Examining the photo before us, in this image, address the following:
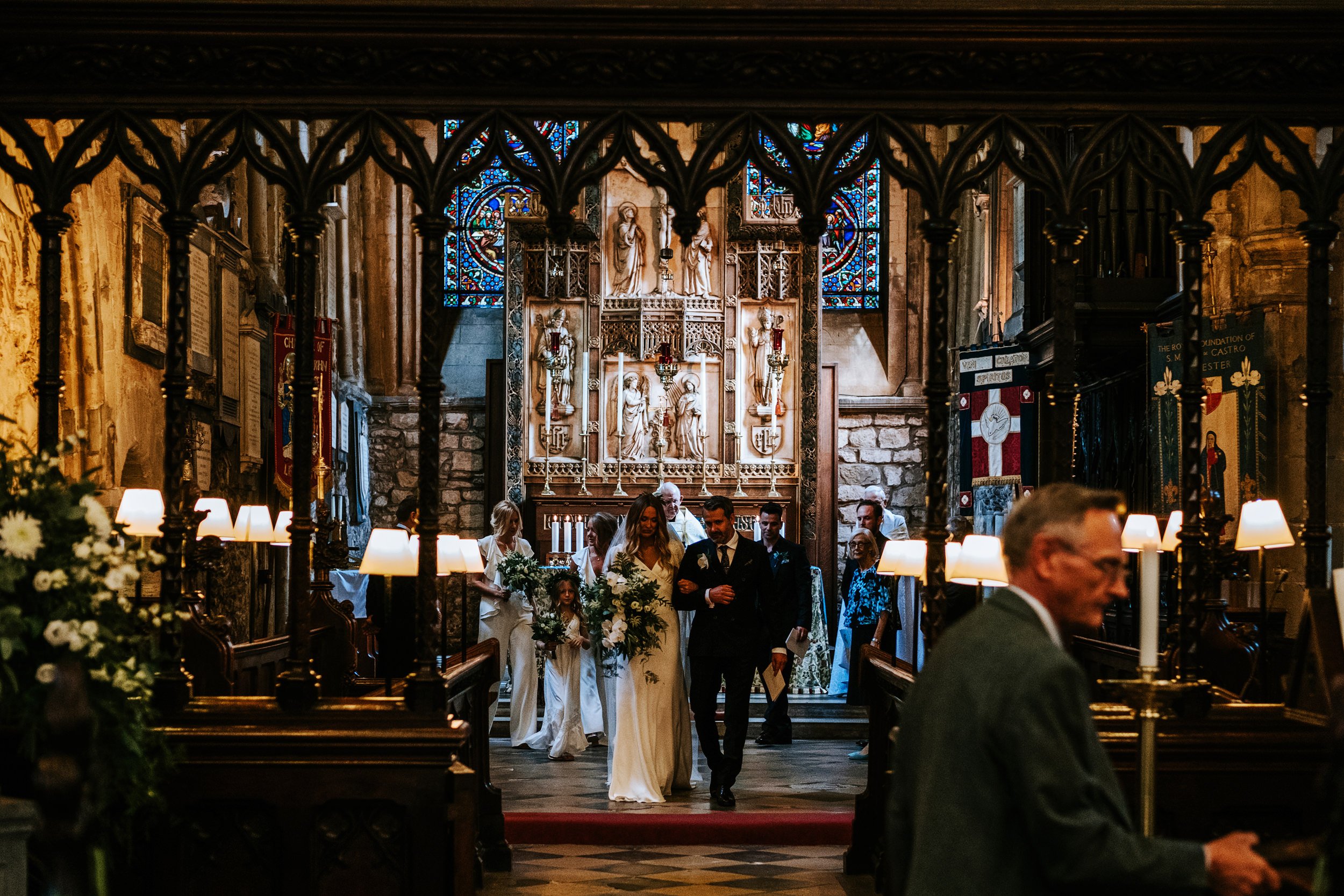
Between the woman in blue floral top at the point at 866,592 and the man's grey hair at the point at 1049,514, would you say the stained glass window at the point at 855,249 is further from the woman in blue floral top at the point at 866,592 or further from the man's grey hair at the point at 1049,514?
the man's grey hair at the point at 1049,514

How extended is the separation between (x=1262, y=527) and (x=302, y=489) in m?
4.39

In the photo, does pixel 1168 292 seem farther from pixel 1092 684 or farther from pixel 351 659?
pixel 351 659

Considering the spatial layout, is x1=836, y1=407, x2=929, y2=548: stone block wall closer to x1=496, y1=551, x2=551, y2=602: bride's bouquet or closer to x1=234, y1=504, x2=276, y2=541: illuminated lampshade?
x1=496, y1=551, x2=551, y2=602: bride's bouquet

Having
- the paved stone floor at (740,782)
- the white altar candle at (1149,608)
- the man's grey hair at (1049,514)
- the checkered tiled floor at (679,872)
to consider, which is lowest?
the paved stone floor at (740,782)

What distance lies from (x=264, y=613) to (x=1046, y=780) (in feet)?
29.9

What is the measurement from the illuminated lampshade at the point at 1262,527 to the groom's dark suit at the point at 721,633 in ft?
7.88

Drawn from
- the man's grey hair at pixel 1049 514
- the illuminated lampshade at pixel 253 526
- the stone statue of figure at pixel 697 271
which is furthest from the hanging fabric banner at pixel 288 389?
the man's grey hair at pixel 1049 514

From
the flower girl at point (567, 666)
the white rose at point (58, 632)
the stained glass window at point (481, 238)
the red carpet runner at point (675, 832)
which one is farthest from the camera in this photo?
the stained glass window at point (481, 238)

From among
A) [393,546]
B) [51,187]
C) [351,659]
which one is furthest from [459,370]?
[51,187]

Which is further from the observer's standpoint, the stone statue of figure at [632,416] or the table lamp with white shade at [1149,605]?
the stone statue of figure at [632,416]

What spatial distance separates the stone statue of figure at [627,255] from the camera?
49.4 feet

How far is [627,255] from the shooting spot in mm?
15062

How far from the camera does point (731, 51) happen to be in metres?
4.46

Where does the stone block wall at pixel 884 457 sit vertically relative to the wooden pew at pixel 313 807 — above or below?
above
